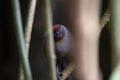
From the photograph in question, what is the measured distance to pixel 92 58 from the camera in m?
0.33

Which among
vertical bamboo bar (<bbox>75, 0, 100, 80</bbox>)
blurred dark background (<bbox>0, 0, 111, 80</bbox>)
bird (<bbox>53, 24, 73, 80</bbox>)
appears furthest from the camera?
blurred dark background (<bbox>0, 0, 111, 80</bbox>)

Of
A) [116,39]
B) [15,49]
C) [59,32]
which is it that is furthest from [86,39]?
[15,49]

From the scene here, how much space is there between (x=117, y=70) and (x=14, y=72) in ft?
6.90

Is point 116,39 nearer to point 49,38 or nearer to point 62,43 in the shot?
point 49,38

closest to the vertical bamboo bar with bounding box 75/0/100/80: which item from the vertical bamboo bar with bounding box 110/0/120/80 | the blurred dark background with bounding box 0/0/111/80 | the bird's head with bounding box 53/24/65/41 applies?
the vertical bamboo bar with bounding box 110/0/120/80

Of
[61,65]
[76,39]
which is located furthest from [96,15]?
[61,65]

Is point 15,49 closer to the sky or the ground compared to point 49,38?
closer to the ground

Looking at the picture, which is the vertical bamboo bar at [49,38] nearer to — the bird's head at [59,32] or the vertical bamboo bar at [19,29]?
the vertical bamboo bar at [19,29]

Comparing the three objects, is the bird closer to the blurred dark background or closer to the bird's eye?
the bird's eye

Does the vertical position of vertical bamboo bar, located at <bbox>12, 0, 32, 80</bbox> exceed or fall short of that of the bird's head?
it exceeds it

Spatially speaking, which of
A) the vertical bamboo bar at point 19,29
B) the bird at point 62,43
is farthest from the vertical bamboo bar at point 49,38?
the bird at point 62,43

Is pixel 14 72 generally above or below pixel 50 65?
below

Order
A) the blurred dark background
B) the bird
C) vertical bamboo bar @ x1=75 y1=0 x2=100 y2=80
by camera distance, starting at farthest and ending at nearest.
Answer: the blurred dark background, the bird, vertical bamboo bar @ x1=75 y1=0 x2=100 y2=80

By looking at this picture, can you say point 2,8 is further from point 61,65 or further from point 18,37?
point 18,37
